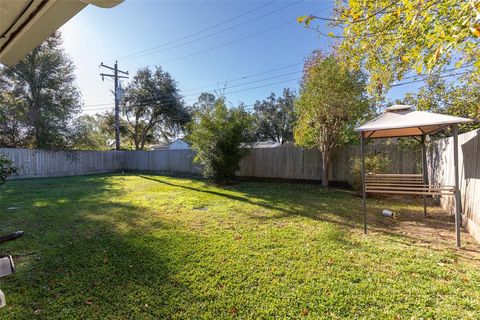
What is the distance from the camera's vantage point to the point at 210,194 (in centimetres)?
711

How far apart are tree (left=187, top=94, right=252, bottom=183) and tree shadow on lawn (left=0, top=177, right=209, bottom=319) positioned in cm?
422

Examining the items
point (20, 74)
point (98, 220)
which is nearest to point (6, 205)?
point (98, 220)

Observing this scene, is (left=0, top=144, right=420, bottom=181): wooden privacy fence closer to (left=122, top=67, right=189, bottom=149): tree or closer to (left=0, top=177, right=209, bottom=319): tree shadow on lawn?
(left=0, top=177, right=209, bottom=319): tree shadow on lawn

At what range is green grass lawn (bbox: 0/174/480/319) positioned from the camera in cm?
196

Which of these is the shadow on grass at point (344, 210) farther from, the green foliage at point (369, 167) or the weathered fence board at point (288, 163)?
the weathered fence board at point (288, 163)

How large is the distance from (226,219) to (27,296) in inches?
115

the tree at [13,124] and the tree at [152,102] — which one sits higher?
the tree at [152,102]

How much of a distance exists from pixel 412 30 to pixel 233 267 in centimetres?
363

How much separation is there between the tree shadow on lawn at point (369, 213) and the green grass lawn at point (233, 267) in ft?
0.16

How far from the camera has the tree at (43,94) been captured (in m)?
12.3

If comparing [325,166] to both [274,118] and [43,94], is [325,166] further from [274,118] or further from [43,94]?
[274,118]

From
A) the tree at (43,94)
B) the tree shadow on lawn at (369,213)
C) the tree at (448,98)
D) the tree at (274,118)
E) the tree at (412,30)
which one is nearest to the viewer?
the tree at (412,30)

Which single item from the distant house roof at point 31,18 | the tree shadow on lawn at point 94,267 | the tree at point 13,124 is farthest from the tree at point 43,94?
the distant house roof at point 31,18

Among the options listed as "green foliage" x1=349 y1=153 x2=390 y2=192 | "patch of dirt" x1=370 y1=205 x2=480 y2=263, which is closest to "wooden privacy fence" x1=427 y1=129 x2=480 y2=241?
"patch of dirt" x1=370 y1=205 x2=480 y2=263
